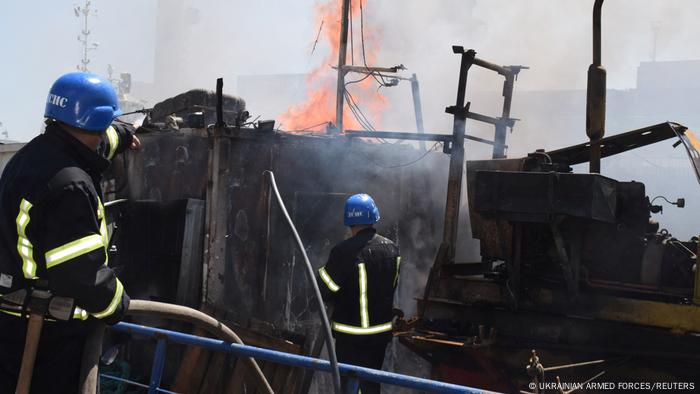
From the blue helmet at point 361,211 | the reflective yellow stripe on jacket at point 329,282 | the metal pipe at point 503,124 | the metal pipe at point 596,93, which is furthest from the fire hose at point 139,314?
the metal pipe at point 503,124

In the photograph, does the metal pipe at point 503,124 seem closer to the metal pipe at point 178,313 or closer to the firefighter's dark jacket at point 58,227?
the metal pipe at point 178,313

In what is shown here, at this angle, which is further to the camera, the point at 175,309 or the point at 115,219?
the point at 115,219

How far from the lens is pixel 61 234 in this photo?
2598 millimetres

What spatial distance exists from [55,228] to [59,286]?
0.24 m

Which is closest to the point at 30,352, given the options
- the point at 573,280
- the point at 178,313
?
the point at 178,313

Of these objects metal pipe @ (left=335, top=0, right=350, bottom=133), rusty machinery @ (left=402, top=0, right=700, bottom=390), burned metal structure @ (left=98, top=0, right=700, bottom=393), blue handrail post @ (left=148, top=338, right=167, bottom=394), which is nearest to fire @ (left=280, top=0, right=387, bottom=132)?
metal pipe @ (left=335, top=0, right=350, bottom=133)

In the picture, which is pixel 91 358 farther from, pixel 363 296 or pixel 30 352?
pixel 363 296

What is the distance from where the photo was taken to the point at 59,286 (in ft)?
8.61

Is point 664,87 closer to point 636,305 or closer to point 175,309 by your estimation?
point 636,305

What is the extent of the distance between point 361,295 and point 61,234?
2649 mm

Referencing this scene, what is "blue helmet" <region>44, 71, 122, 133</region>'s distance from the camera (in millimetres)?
2861

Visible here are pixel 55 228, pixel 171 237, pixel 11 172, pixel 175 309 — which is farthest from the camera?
pixel 171 237

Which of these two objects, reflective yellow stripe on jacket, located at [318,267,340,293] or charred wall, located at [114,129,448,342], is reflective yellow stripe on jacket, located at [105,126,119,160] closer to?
reflective yellow stripe on jacket, located at [318,267,340,293]

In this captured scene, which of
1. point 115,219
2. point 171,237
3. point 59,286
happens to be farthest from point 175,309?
point 115,219
